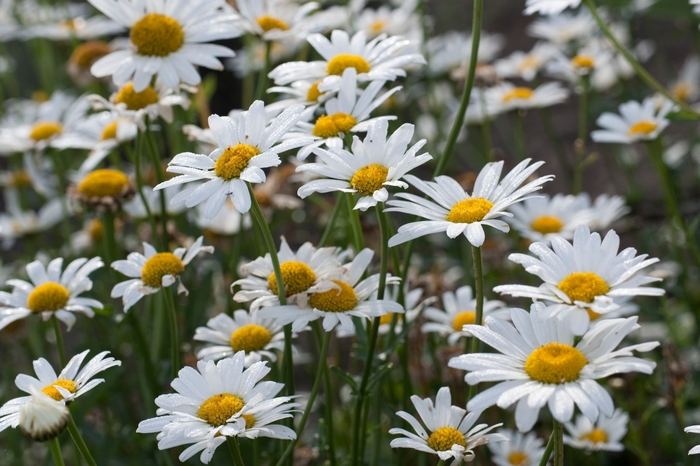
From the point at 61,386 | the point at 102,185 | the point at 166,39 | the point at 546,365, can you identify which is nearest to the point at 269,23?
the point at 166,39

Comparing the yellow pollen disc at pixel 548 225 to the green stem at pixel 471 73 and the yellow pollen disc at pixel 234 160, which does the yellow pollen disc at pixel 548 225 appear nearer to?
the green stem at pixel 471 73

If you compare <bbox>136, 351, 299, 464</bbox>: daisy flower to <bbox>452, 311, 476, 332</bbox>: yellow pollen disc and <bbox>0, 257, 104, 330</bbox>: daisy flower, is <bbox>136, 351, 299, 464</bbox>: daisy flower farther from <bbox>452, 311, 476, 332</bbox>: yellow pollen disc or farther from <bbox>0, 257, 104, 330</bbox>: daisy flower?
<bbox>452, 311, 476, 332</bbox>: yellow pollen disc

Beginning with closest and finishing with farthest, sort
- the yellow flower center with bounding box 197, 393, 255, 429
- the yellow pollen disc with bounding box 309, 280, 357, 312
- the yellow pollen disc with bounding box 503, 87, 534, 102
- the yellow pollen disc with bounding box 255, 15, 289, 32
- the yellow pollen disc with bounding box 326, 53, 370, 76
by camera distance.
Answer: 1. the yellow flower center with bounding box 197, 393, 255, 429
2. the yellow pollen disc with bounding box 309, 280, 357, 312
3. the yellow pollen disc with bounding box 326, 53, 370, 76
4. the yellow pollen disc with bounding box 255, 15, 289, 32
5. the yellow pollen disc with bounding box 503, 87, 534, 102

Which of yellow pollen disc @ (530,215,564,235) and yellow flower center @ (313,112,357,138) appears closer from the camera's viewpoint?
yellow flower center @ (313,112,357,138)

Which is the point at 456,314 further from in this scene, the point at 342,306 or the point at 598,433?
the point at 342,306

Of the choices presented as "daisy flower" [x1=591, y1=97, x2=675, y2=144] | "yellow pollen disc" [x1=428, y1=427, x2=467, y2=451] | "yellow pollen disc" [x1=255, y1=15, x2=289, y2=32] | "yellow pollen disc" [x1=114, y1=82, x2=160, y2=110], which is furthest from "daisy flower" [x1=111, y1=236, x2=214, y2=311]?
"daisy flower" [x1=591, y1=97, x2=675, y2=144]

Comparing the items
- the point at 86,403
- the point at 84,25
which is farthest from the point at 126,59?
the point at 84,25
